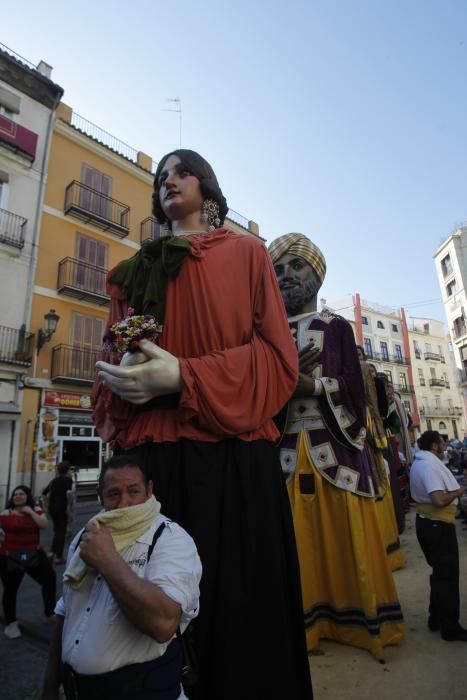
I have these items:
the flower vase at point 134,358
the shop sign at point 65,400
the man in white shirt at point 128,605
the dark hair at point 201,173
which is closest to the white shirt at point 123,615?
the man in white shirt at point 128,605

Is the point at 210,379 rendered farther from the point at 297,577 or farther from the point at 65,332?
the point at 65,332

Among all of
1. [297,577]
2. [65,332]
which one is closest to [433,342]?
[65,332]

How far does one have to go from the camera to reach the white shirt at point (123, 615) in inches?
49.0

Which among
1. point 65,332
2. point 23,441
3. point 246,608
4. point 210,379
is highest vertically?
point 65,332

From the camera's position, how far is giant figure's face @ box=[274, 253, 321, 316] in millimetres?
2910

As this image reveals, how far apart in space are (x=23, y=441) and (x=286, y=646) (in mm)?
13415

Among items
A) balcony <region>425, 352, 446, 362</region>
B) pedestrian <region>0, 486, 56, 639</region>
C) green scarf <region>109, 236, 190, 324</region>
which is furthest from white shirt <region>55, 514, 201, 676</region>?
balcony <region>425, 352, 446, 362</region>

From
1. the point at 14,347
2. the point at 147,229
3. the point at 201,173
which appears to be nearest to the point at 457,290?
the point at 147,229

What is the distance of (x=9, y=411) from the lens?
12453mm

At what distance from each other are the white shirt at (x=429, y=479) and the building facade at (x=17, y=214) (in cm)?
1188

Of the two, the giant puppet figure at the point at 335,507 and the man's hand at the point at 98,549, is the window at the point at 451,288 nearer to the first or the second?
the giant puppet figure at the point at 335,507

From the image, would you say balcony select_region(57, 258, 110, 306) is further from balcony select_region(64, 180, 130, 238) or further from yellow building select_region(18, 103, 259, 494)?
balcony select_region(64, 180, 130, 238)

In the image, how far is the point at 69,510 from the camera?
7.28 meters

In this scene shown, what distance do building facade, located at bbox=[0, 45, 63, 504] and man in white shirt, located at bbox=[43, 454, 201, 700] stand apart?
12474 mm
